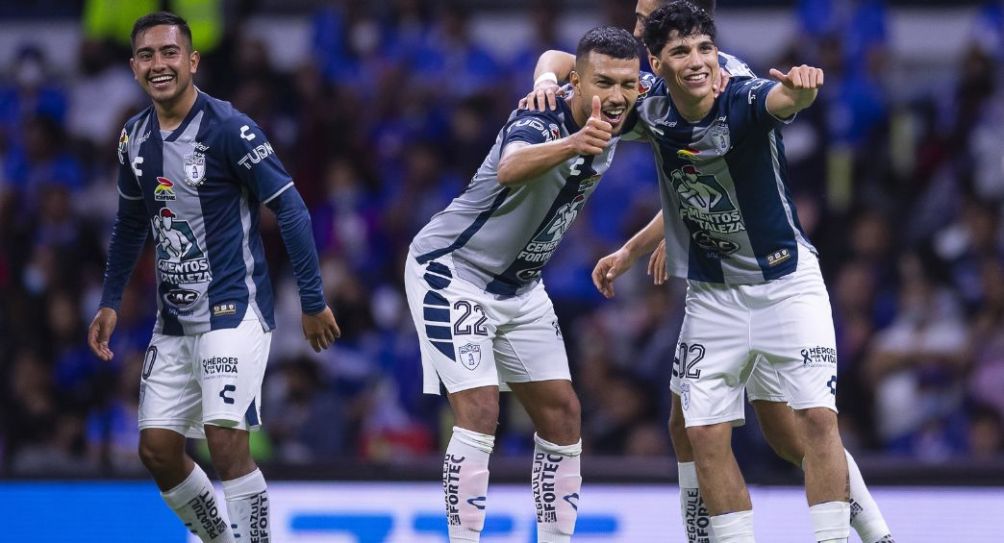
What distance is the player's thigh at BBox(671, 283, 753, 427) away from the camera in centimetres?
554

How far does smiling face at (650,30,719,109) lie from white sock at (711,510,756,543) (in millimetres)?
1558

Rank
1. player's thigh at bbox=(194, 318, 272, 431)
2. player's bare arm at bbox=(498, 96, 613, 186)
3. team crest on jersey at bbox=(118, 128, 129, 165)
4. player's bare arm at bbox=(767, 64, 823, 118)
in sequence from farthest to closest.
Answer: team crest on jersey at bbox=(118, 128, 129, 165) → player's thigh at bbox=(194, 318, 272, 431) → player's bare arm at bbox=(498, 96, 613, 186) → player's bare arm at bbox=(767, 64, 823, 118)

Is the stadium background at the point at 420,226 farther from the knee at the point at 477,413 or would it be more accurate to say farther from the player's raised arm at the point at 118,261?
the knee at the point at 477,413

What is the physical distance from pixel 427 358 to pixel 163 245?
1.18 metres

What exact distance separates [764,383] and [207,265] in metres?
2.28

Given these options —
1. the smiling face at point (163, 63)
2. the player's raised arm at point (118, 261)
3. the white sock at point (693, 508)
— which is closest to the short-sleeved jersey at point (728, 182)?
the white sock at point (693, 508)

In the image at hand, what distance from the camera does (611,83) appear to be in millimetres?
5410

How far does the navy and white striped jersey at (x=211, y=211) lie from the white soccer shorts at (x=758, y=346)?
154 centimetres

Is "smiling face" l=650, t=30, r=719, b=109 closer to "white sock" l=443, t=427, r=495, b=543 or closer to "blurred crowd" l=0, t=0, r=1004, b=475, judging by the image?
"white sock" l=443, t=427, r=495, b=543

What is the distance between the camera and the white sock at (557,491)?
5887mm

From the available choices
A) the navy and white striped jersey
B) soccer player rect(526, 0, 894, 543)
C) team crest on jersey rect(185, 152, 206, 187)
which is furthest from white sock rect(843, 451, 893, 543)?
team crest on jersey rect(185, 152, 206, 187)

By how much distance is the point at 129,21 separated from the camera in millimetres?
11828

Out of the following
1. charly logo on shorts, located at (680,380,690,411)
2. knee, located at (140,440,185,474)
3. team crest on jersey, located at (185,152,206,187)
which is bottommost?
knee, located at (140,440,185,474)

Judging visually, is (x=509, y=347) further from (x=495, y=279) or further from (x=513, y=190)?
(x=513, y=190)
